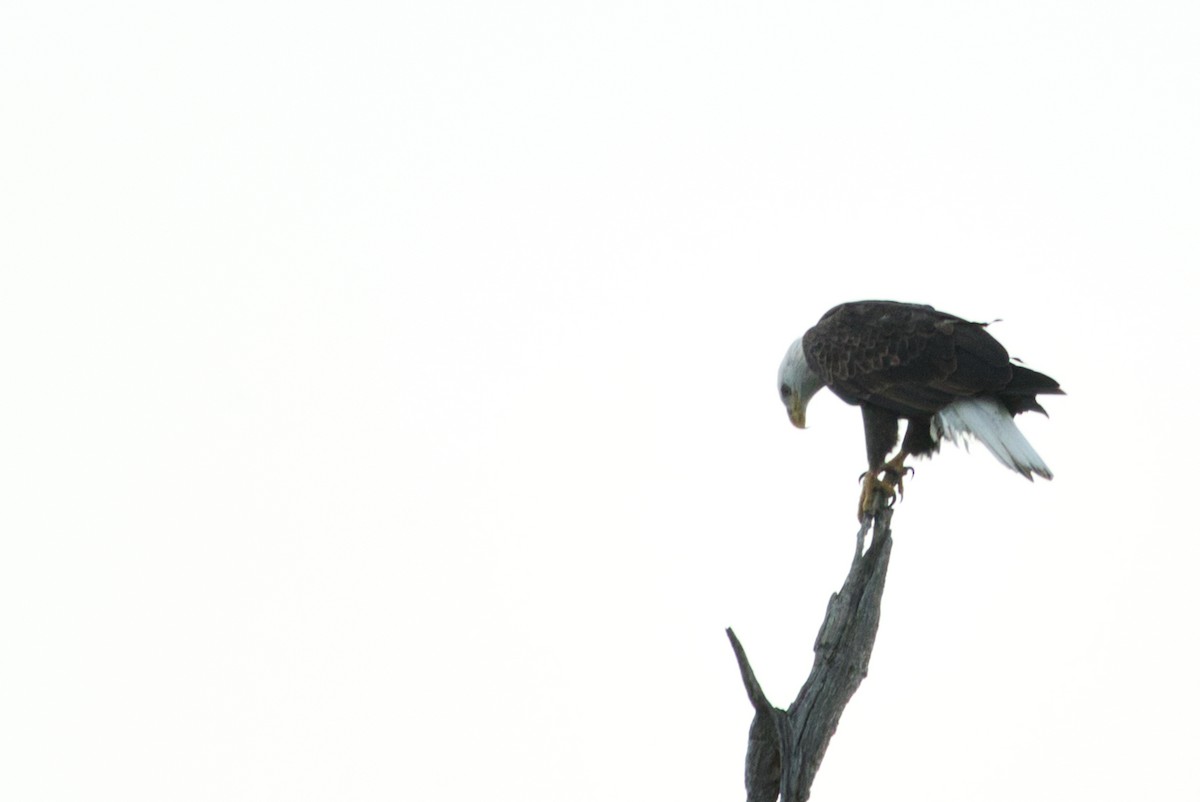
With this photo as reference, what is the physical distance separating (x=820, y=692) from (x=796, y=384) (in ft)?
13.1

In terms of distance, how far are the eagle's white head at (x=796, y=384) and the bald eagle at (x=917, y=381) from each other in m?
0.59

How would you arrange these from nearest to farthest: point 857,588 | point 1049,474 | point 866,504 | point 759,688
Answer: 1. point 759,688
2. point 857,588
3. point 1049,474
4. point 866,504

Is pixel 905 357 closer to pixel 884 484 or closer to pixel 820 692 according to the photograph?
pixel 884 484

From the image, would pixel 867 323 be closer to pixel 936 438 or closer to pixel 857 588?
pixel 936 438

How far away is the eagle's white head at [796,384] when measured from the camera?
30.2 ft

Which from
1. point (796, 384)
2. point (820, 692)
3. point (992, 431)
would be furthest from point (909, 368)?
point (820, 692)

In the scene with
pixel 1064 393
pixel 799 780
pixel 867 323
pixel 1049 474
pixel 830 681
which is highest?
pixel 867 323

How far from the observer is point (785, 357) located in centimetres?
937

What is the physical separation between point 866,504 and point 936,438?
749mm

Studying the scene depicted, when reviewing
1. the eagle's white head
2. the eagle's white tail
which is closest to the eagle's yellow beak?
the eagle's white head

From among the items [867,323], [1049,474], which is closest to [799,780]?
[1049,474]

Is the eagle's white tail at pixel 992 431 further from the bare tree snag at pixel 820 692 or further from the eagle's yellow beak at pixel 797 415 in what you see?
the eagle's yellow beak at pixel 797 415

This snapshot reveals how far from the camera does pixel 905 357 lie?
25.8ft

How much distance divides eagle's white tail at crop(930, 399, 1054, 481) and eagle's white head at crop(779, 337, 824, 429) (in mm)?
1434
